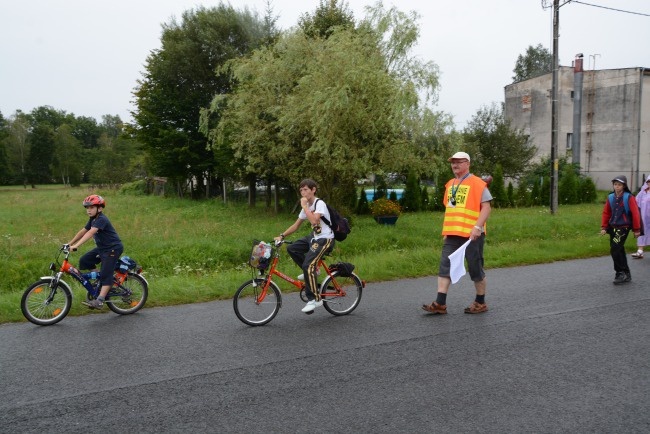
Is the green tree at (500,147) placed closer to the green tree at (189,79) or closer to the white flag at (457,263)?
the green tree at (189,79)

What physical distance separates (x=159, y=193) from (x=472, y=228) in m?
43.4

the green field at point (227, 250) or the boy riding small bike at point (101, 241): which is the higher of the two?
the boy riding small bike at point (101, 241)

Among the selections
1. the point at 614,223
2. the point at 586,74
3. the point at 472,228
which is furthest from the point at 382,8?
the point at 586,74

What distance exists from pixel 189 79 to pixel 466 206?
29720mm

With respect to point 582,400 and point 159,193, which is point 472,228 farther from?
point 159,193

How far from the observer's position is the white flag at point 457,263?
6.89m

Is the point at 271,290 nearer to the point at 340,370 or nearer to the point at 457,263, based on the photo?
the point at 340,370

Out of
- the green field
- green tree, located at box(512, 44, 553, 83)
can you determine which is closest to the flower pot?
the green field

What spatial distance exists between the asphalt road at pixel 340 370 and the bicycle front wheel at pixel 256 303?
141mm

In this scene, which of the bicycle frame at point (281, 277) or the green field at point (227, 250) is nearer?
the bicycle frame at point (281, 277)

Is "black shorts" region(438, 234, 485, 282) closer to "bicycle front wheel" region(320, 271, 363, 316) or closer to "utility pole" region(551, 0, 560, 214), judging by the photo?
A: "bicycle front wheel" region(320, 271, 363, 316)

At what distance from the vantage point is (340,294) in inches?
285

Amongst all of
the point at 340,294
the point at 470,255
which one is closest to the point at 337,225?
the point at 340,294

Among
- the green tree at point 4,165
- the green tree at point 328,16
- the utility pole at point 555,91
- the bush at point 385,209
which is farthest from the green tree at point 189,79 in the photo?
the green tree at point 4,165
